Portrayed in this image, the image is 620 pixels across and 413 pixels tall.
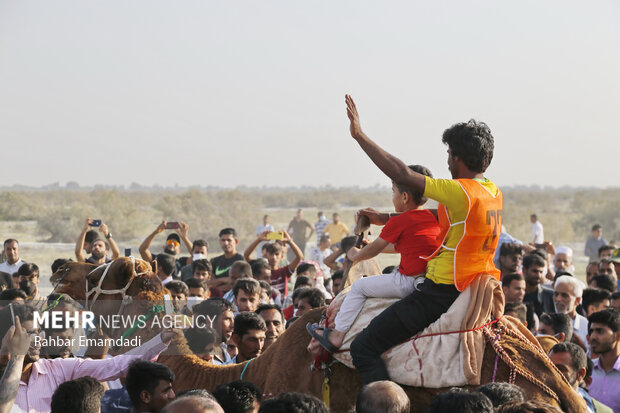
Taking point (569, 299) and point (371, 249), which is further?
point (569, 299)

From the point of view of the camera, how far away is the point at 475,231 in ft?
18.9

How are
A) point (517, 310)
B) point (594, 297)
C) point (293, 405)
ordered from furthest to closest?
1. point (594, 297)
2. point (517, 310)
3. point (293, 405)

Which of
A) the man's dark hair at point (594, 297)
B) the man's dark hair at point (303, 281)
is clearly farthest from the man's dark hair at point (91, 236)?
the man's dark hair at point (594, 297)

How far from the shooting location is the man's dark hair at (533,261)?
38.2ft

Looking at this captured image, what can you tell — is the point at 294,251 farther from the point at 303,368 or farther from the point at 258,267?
the point at 303,368

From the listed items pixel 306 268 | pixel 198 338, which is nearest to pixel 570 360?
pixel 198 338

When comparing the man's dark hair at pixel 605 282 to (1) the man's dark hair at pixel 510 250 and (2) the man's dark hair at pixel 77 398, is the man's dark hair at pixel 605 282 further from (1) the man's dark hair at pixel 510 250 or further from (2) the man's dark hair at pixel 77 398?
(2) the man's dark hair at pixel 77 398

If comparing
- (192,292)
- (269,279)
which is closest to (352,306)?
(192,292)

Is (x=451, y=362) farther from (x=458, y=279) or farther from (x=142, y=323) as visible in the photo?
(x=142, y=323)

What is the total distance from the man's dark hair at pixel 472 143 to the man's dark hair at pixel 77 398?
2.88 meters

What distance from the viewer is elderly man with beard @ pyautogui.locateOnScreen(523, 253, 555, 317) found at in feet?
37.5

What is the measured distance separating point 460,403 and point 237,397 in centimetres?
131

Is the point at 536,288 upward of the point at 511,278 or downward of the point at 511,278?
downward

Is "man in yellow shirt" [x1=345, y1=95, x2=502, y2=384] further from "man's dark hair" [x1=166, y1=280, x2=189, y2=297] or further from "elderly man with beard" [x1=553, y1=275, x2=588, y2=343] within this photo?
"elderly man with beard" [x1=553, y1=275, x2=588, y2=343]
